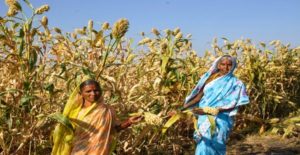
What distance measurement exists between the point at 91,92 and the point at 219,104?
1.42 m

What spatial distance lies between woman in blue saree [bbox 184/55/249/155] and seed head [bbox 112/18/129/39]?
1.18 m

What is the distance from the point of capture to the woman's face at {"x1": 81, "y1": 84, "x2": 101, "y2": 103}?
10.7ft

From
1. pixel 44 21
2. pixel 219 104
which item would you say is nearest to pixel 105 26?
pixel 44 21

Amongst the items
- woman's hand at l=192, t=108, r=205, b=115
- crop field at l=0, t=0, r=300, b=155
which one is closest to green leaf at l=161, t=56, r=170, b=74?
crop field at l=0, t=0, r=300, b=155

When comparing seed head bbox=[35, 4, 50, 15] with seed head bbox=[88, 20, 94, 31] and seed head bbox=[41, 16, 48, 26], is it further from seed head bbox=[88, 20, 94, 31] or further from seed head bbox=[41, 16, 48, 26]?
seed head bbox=[88, 20, 94, 31]

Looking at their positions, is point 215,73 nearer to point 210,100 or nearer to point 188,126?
point 210,100

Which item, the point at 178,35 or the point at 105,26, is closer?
the point at 105,26

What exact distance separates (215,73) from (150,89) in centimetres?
81

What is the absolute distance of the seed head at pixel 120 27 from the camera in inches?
128

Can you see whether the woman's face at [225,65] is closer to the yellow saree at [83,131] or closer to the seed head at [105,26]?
the seed head at [105,26]

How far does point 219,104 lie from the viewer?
166 inches

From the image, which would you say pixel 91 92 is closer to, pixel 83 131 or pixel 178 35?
pixel 83 131

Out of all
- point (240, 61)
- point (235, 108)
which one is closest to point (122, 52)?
point (235, 108)

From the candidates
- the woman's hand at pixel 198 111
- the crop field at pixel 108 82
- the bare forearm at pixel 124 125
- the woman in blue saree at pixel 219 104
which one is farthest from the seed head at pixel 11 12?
the woman in blue saree at pixel 219 104
